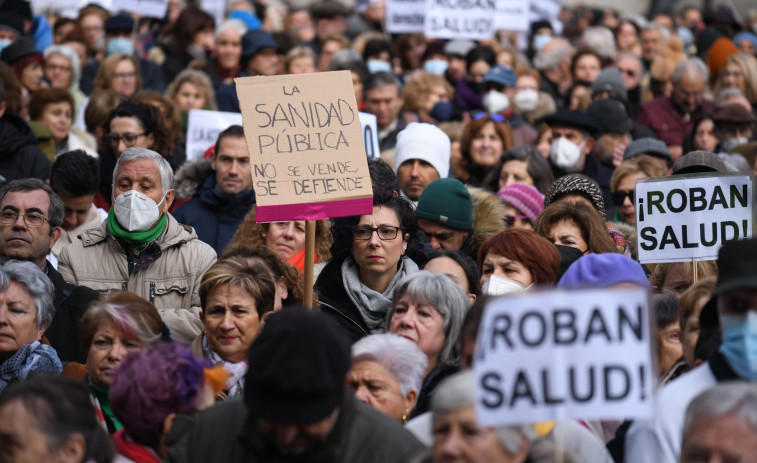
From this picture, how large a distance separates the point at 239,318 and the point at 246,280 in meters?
0.19

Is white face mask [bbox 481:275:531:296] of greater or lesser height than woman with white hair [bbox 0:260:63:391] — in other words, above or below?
above

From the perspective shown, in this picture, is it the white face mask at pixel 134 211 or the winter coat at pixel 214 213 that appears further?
the winter coat at pixel 214 213

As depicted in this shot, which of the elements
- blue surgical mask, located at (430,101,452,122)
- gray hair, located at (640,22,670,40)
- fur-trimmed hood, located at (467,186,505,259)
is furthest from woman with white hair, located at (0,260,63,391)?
gray hair, located at (640,22,670,40)

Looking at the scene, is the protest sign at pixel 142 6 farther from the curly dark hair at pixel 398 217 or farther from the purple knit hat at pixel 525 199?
the curly dark hair at pixel 398 217

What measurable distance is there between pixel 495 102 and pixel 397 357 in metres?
6.87

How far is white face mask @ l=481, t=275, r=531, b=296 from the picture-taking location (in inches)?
251

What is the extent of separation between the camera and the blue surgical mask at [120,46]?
43.0 feet

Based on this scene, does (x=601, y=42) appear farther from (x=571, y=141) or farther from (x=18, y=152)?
(x=18, y=152)

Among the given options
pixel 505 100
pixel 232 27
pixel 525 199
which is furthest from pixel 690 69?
pixel 232 27

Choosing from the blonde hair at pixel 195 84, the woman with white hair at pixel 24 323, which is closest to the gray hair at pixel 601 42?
the blonde hair at pixel 195 84

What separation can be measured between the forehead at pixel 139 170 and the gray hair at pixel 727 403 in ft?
12.8

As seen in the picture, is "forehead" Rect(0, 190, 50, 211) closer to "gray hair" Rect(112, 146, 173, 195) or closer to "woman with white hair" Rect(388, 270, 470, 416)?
"gray hair" Rect(112, 146, 173, 195)

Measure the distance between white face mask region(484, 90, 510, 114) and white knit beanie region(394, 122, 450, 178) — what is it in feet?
9.53

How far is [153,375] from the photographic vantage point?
4.74m
